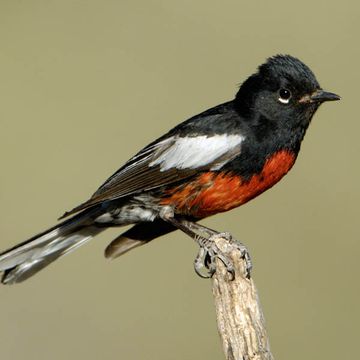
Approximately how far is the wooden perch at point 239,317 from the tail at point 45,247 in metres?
1.59

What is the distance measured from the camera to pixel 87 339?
28.1 feet

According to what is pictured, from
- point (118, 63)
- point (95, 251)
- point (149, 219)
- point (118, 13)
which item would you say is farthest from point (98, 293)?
point (118, 13)

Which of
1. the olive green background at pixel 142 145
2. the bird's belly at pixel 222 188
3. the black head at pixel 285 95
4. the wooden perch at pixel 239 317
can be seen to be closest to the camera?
the wooden perch at pixel 239 317

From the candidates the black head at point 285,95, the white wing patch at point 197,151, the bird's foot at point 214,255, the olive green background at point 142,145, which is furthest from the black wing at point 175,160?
the olive green background at point 142,145

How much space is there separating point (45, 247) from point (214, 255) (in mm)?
1361

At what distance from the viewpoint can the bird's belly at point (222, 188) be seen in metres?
6.14

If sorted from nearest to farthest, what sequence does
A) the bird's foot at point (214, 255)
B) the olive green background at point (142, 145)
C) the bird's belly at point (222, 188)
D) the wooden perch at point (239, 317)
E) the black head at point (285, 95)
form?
the wooden perch at point (239, 317) < the bird's foot at point (214, 255) < the bird's belly at point (222, 188) < the black head at point (285, 95) < the olive green background at point (142, 145)

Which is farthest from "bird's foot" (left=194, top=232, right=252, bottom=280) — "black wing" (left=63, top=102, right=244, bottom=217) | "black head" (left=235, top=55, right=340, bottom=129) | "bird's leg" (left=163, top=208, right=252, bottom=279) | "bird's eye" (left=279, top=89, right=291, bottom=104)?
"bird's eye" (left=279, top=89, right=291, bottom=104)

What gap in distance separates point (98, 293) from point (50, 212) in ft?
3.88

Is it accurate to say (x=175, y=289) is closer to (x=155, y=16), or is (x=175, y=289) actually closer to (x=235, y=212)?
(x=235, y=212)

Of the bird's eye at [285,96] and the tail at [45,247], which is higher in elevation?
the bird's eye at [285,96]

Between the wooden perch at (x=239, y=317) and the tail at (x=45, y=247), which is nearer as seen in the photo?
the wooden perch at (x=239, y=317)

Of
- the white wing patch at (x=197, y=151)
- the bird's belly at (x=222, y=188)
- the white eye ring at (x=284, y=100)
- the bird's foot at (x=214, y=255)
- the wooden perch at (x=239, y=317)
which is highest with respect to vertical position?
the white eye ring at (x=284, y=100)

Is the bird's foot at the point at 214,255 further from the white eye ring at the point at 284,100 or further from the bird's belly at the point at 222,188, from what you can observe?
the white eye ring at the point at 284,100
